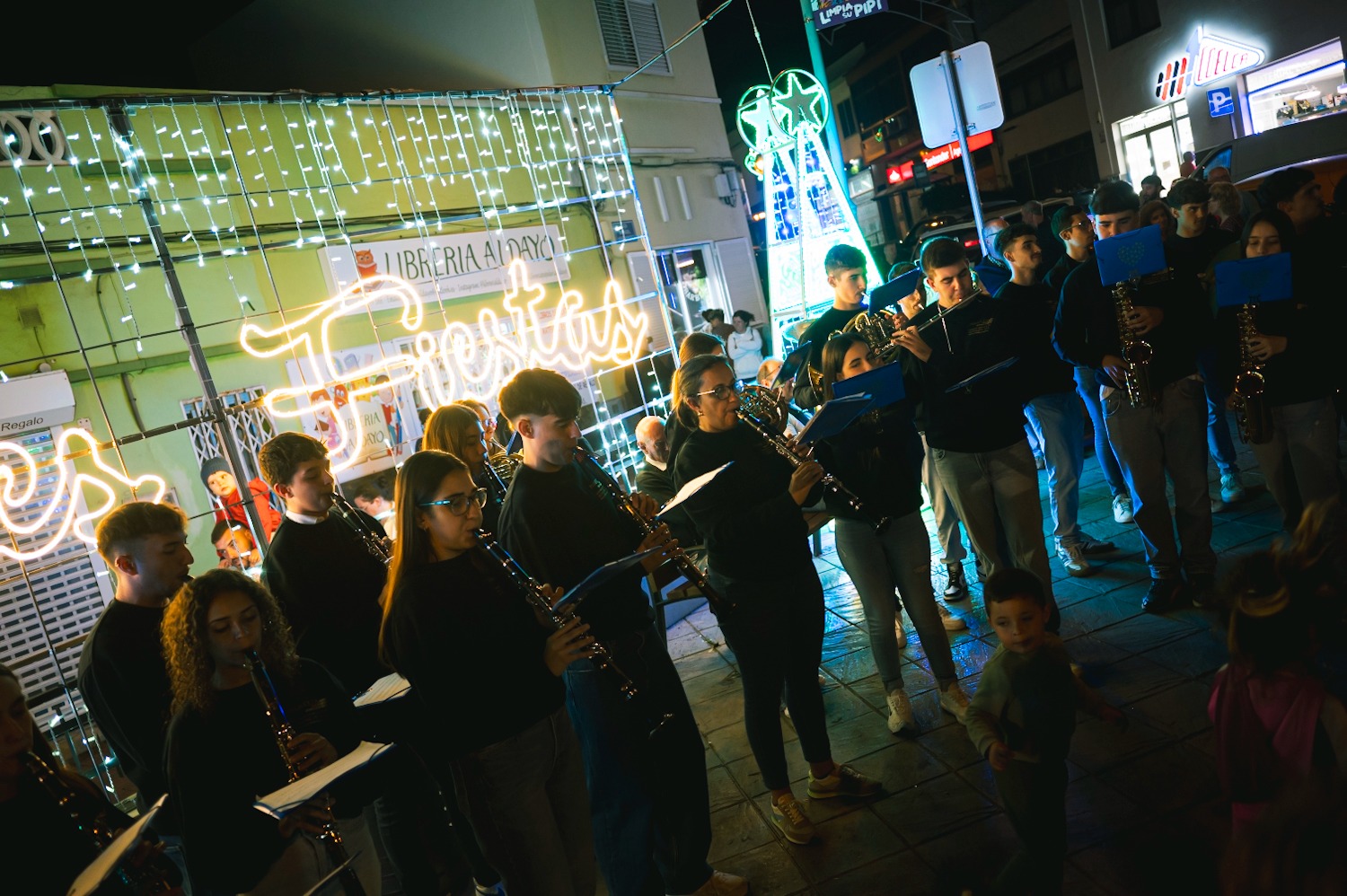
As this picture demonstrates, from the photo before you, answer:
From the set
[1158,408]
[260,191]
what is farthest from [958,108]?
[260,191]

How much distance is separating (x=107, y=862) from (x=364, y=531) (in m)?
1.88

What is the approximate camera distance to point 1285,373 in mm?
4086

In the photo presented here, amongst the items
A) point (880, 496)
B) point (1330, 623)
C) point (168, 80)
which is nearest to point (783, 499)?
point (880, 496)

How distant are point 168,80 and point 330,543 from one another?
12.4 m

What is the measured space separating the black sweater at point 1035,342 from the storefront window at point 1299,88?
1638 centimetres

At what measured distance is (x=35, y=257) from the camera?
24.2 feet

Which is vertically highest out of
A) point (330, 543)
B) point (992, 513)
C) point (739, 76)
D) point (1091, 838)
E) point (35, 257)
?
point (739, 76)

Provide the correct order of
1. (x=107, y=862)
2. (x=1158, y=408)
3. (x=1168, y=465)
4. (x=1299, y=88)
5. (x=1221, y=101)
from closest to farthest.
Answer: (x=107, y=862), (x=1158, y=408), (x=1168, y=465), (x=1299, y=88), (x=1221, y=101)

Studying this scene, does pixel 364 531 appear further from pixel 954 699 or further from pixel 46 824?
pixel 954 699

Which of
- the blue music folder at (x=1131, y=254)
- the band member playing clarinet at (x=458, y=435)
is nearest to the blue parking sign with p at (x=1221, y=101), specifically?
the blue music folder at (x=1131, y=254)

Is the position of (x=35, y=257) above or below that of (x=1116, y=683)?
above

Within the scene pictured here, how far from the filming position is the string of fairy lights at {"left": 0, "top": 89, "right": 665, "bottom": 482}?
22.3ft

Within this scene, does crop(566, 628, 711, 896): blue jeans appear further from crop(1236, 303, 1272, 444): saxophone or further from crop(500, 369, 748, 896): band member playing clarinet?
crop(1236, 303, 1272, 444): saxophone

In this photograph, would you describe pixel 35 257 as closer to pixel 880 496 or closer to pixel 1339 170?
pixel 880 496
